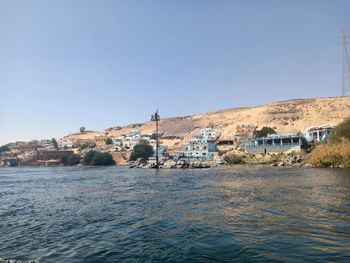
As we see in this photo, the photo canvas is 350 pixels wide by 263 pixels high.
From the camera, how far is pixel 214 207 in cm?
2169

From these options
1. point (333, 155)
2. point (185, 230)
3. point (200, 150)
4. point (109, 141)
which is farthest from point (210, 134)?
point (185, 230)

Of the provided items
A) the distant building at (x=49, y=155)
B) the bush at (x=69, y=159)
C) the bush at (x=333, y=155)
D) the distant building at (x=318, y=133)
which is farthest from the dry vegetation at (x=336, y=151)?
the distant building at (x=49, y=155)

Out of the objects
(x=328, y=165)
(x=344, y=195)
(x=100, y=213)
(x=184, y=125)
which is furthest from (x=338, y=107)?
(x=100, y=213)

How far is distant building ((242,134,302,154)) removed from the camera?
8856cm

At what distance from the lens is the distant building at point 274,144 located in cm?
8856

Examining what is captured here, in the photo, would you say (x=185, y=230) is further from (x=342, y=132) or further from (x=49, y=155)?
(x=49, y=155)

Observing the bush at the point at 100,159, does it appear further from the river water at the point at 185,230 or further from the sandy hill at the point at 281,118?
the river water at the point at 185,230

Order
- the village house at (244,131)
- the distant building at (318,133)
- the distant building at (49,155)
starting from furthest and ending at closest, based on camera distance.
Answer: the distant building at (49,155), the village house at (244,131), the distant building at (318,133)

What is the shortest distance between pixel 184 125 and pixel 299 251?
609ft

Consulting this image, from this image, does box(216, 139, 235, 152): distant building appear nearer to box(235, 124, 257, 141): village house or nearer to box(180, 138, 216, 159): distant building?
box(180, 138, 216, 159): distant building

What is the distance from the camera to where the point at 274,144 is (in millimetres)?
92812

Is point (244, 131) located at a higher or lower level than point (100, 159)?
higher

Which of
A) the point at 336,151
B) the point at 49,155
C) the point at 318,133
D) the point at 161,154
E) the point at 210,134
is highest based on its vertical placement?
the point at 210,134

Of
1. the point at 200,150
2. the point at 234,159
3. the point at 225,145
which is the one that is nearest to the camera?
the point at 234,159
